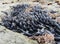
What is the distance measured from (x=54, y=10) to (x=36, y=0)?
2106mm

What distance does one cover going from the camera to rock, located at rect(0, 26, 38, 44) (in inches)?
183

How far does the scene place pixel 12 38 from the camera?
4.84 m

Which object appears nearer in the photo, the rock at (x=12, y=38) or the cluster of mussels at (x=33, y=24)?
the rock at (x=12, y=38)

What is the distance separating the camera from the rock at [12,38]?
4.65 meters

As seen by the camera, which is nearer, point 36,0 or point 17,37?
point 17,37

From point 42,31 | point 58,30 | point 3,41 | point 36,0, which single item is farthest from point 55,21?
point 36,0

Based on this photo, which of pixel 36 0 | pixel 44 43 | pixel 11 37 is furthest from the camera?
pixel 36 0

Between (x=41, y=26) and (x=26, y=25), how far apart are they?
0.42 m

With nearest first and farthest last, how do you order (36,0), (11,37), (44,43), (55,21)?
(44,43) → (11,37) → (55,21) → (36,0)

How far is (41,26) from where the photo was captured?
5.48 metres

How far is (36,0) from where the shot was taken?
9.39 meters

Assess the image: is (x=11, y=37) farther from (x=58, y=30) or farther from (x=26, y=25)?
(x=58, y=30)

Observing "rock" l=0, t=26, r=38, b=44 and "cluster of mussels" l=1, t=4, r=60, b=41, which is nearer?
"rock" l=0, t=26, r=38, b=44

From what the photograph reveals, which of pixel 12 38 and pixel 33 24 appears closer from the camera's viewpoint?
pixel 12 38
